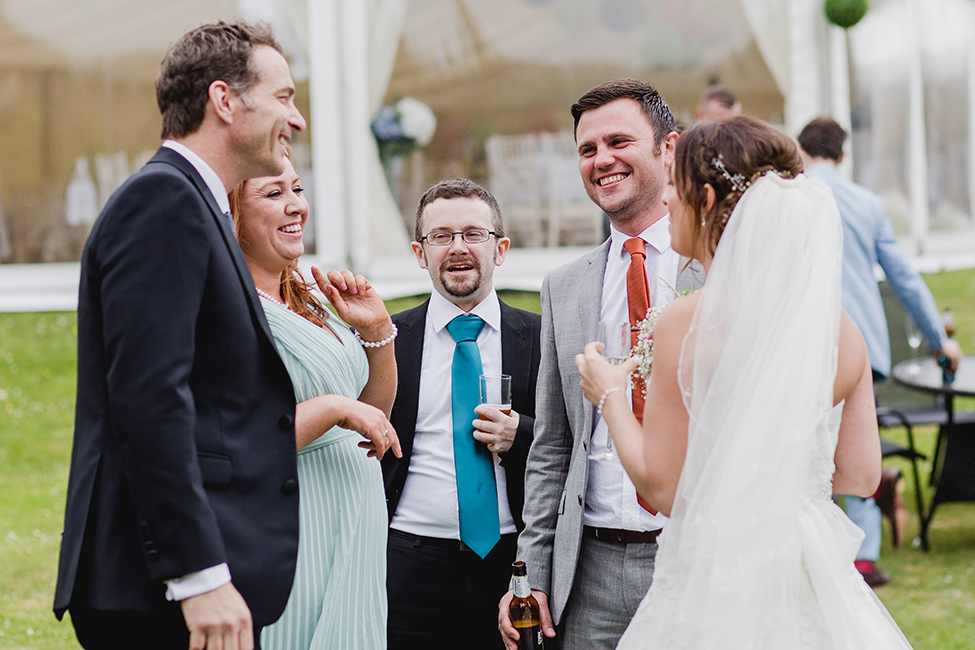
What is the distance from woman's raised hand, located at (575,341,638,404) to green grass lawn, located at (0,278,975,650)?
128 inches

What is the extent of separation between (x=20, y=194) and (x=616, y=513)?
989 centimetres

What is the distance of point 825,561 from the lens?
6.65ft

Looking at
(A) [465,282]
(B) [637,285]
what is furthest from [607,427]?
(A) [465,282]

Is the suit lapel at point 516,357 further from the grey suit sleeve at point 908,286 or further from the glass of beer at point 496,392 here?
the grey suit sleeve at point 908,286

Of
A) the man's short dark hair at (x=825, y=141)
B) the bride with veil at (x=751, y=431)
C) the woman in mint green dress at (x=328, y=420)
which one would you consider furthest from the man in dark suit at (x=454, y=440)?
the man's short dark hair at (x=825, y=141)

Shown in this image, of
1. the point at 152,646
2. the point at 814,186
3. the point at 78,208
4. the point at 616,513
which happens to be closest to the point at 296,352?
the point at 152,646

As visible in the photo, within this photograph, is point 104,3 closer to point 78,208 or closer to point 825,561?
point 78,208

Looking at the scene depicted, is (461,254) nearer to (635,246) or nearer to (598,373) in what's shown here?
(635,246)

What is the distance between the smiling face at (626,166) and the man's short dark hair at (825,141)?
10.9 ft

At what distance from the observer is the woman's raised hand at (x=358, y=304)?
268 cm

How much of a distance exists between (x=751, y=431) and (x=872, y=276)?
157 inches

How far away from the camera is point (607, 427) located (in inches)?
101

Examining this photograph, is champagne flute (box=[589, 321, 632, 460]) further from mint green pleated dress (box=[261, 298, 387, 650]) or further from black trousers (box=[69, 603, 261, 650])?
black trousers (box=[69, 603, 261, 650])

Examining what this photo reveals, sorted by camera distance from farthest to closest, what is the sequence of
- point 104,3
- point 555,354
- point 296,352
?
point 104,3 < point 555,354 < point 296,352
